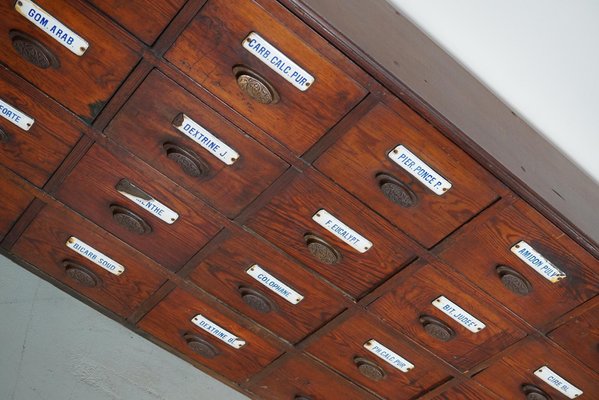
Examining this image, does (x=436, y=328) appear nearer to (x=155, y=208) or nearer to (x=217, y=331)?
(x=217, y=331)

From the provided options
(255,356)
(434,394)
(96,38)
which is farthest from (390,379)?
(96,38)

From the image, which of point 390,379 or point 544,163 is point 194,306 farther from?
point 544,163

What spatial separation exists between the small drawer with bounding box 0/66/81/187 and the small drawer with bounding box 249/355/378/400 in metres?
1.08

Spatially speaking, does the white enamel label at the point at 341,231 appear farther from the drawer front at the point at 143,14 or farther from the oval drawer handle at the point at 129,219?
the drawer front at the point at 143,14

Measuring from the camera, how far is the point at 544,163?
2814mm

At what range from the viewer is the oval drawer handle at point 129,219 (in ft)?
9.24

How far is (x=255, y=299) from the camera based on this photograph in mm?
2965

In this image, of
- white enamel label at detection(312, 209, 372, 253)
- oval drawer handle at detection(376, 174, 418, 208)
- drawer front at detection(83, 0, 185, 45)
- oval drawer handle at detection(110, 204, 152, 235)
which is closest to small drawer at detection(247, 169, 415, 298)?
white enamel label at detection(312, 209, 372, 253)

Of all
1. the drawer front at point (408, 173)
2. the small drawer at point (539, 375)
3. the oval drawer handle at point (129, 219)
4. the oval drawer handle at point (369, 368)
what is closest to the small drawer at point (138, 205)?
the oval drawer handle at point (129, 219)

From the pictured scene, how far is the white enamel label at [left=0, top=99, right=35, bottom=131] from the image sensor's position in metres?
2.62

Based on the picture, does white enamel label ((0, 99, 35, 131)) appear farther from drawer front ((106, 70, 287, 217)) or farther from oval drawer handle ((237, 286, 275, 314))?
oval drawer handle ((237, 286, 275, 314))

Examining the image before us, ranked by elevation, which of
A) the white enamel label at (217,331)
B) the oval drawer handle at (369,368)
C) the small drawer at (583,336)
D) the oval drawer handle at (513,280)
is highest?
the white enamel label at (217,331)

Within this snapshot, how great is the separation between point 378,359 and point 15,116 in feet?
4.63

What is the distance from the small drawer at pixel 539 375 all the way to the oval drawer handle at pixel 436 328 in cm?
20
